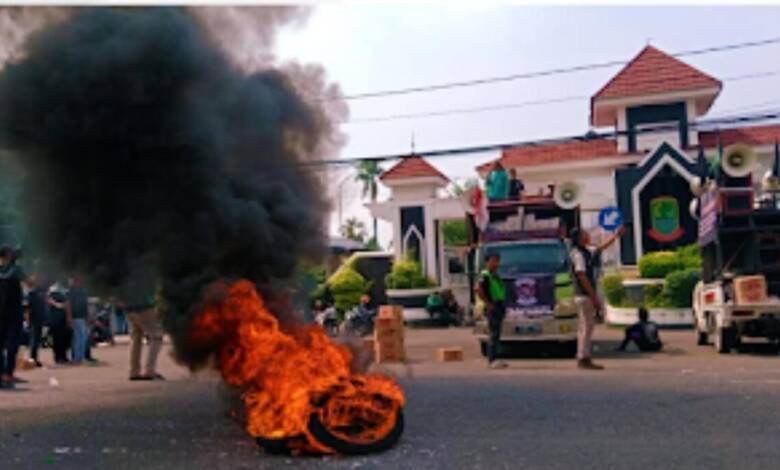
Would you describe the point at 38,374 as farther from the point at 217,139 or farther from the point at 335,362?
the point at 335,362

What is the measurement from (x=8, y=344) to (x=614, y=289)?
14288 mm

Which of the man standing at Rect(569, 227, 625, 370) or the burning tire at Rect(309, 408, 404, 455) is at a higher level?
the man standing at Rect(569, 227, 625, 370)

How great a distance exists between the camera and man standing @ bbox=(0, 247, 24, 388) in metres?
10.2

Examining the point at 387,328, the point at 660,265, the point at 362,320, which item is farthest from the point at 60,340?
the point at 660,265

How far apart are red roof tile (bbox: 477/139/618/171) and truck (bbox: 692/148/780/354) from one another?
12.9 meters

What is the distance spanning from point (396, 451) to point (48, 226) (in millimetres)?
4444

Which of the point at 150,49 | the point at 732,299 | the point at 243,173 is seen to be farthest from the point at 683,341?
the point at 150,49

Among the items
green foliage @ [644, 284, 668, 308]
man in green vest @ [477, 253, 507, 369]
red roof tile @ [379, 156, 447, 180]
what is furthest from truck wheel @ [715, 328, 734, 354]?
red roof tile @ [379, 156, 447, 180]

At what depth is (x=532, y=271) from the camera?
13.8m

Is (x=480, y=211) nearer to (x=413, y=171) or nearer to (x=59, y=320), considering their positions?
(x=59, y=320)

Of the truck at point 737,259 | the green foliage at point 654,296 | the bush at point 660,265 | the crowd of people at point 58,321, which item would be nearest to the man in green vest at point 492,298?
the truck at point 737,259

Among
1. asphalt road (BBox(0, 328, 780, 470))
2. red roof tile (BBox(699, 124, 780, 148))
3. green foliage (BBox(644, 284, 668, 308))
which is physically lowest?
asphalt road (BBox(0, 328, 780, 470))

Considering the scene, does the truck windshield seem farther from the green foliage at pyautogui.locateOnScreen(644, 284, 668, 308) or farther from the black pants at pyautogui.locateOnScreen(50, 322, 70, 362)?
the black pants at pyautogui.locateOnScreen(50, 322, 70, 362)

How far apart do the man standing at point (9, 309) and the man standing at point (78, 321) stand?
9.77ft
